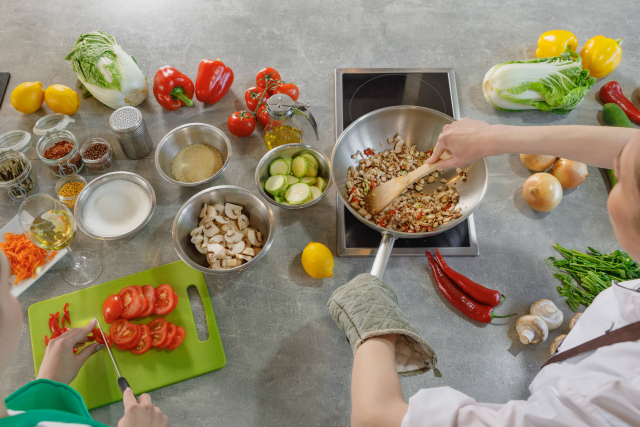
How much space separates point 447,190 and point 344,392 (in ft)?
2.58

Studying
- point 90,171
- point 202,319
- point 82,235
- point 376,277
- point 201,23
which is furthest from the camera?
point 201,23

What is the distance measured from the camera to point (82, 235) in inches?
54.6

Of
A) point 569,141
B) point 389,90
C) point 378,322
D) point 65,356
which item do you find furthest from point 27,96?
point 569,141

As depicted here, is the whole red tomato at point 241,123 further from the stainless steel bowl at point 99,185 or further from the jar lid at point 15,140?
the jar lid at point 15,140

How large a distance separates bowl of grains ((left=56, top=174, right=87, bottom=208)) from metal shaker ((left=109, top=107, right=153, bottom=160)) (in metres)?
0.20

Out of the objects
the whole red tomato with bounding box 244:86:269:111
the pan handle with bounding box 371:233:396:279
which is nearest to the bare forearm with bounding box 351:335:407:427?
the pan handle with bounding box 371:233:396:279

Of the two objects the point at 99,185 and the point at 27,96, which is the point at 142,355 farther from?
the point at 27,96

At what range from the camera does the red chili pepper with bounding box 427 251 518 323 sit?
4.03 ft

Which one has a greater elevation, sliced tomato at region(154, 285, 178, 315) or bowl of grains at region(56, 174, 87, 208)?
bowl of grains at region(56, 174, 87, 208)

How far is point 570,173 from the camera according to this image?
55.1 inches

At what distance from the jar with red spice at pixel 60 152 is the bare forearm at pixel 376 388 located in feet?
4.10

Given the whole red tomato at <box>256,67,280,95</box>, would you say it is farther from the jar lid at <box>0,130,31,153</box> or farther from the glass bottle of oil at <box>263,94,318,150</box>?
the jar lid at <box>0,130,31,153</box>

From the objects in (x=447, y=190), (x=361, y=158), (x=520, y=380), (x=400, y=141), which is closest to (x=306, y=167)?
(x=361, y=158)

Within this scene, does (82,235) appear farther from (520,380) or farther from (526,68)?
(526,68)
